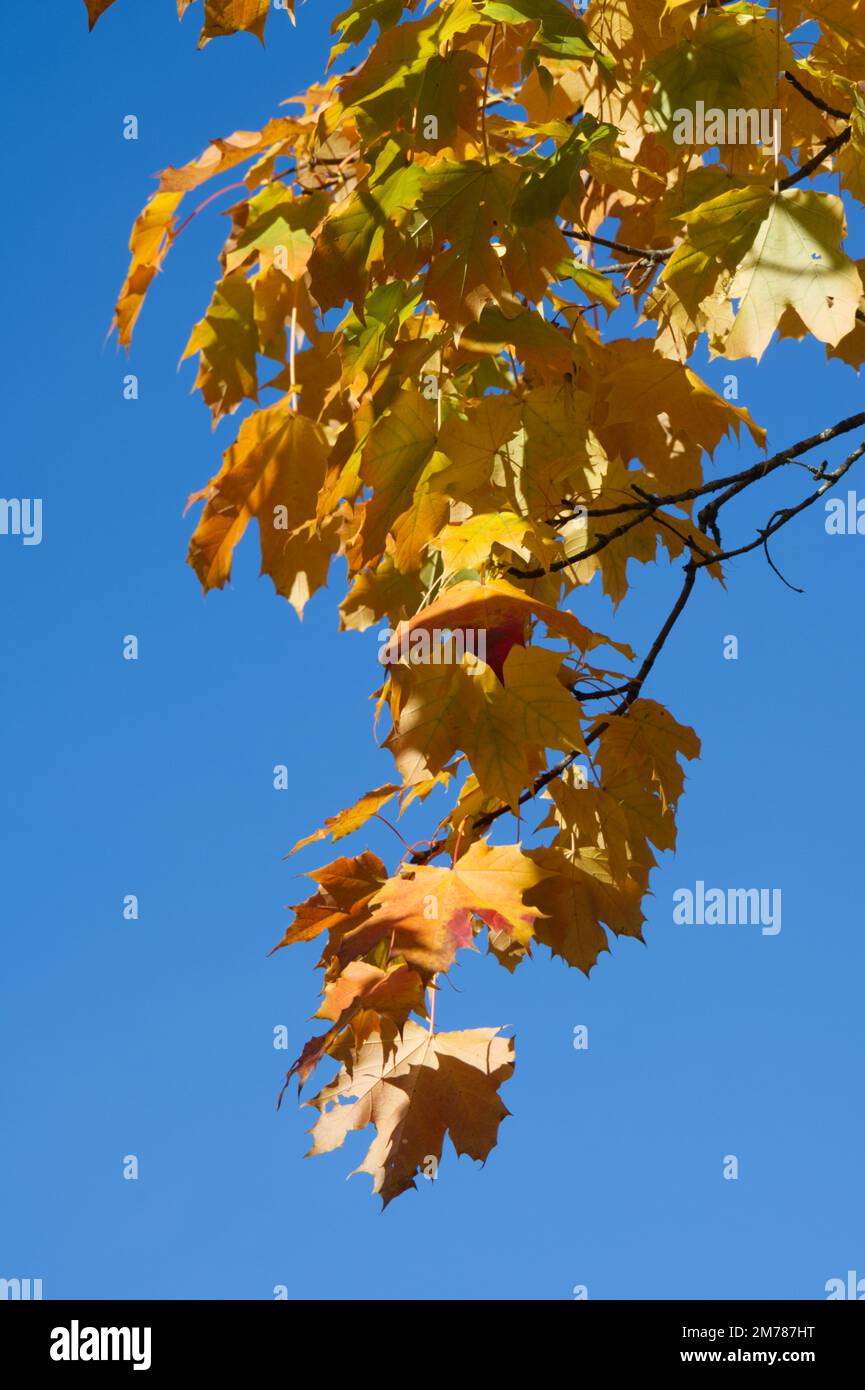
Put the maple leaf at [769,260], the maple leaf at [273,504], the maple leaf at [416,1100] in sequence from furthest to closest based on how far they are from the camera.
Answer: the maple leaf at [273,504], the maple leaf at [416,1100], the maple leaf at [769,260]

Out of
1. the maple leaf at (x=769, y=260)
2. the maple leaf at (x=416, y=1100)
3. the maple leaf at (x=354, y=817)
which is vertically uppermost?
the maple leaf at (x=769, y=260)

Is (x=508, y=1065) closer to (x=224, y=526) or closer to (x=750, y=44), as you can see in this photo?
(x=224, y=526)

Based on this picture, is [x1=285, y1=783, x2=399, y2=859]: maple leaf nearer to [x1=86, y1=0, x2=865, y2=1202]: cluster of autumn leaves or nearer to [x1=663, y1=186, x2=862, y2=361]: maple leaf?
[x1=86, y1=0, x2=865, y2=1202]: cluster of autumn leaves

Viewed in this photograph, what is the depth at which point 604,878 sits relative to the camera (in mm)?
2904

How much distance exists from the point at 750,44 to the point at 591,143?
0.49 metres

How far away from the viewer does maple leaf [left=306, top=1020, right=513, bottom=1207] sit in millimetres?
2660

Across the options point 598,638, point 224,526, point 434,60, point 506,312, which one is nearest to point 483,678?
point 598,638

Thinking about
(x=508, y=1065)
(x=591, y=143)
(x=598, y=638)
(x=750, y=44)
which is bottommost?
(x=508, y=1065)

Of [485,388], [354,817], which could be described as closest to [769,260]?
[485,388]

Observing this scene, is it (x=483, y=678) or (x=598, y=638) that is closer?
(x=483, y=678)

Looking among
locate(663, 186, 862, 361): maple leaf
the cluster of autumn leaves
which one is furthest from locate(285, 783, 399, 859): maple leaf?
locate(663, 186, 862, 361): maple leaf

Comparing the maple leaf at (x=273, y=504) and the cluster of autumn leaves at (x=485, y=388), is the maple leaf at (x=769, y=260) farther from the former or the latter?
the maple leaf at (x=273, y=504)

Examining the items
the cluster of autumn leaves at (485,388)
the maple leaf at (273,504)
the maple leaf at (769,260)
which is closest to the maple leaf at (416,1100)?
the cluster of autumn leaves at (485,388)

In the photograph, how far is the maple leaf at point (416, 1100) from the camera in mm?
2660
